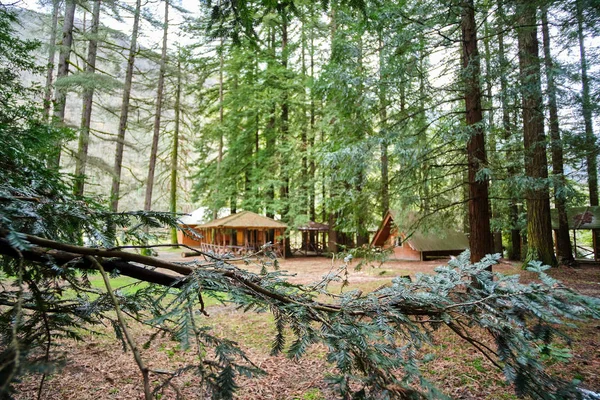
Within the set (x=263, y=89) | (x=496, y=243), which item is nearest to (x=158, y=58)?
(x=263, y=89)

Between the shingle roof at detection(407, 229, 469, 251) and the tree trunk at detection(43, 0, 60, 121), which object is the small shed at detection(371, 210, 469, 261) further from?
the tree trunk at detection(43, 0, 60, 121)

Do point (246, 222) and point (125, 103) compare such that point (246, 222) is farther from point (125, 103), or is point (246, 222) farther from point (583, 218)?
point (583, 218)

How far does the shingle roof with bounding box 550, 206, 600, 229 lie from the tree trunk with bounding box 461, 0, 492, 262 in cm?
984

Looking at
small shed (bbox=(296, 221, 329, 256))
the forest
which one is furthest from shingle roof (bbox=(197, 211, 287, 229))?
small shed (bbox=(296, 221, 329, 256))

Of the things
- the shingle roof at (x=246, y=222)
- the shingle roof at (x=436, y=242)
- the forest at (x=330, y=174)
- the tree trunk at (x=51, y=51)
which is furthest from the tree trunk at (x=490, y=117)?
the shingle roof at (x=246, y=222)

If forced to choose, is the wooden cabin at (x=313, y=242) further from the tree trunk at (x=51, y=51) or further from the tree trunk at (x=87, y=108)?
the tree trunk at (x=51, y=51)

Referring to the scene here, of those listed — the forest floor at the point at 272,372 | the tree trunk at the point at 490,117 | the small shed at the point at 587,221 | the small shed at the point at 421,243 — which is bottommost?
the forest floor at the point at 272,372

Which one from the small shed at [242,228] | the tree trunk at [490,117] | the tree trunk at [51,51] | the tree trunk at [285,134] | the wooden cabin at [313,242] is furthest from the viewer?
the wooden cabin at [313,242]

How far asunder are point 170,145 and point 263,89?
9131 millimetres

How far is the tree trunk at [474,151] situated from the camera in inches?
217

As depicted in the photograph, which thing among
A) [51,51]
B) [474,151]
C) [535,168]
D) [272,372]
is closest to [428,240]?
[535,168]

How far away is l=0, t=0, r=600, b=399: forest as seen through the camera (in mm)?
1182

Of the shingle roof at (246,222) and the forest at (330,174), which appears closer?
the forest at (330,174)

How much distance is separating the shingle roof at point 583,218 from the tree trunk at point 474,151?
9.84 m
